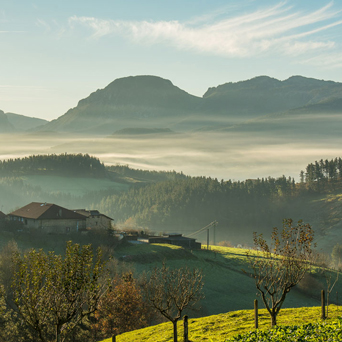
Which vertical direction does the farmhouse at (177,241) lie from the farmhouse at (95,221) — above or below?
below

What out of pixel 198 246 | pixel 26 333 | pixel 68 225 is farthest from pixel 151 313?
pixel 198 246

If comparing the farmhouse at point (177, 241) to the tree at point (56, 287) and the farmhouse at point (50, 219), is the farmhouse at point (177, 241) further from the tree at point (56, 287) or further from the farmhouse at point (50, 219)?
the tree at point (56, 287)

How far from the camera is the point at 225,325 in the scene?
40938 mm

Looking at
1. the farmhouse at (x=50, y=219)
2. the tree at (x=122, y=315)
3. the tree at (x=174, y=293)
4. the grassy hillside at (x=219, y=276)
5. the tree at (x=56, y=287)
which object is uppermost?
the tree at (x=56, y=287)

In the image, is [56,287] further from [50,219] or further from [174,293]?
[50,219]

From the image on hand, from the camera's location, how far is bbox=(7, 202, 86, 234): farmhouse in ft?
380

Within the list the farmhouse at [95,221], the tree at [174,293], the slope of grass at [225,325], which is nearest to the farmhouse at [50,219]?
the farmhouse at [95,221]

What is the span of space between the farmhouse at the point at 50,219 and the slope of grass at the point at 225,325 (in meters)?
75.2

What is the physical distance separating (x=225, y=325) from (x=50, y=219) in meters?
83.0

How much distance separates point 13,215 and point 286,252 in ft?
337

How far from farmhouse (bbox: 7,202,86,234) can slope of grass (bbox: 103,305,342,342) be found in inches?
2961

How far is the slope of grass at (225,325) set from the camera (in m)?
36.9

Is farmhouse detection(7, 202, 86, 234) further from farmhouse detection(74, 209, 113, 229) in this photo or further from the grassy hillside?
the grassy hillside

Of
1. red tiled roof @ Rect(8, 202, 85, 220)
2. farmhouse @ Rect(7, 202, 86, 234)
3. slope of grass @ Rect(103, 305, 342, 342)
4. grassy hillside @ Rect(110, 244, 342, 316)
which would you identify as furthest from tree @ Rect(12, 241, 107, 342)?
red tiled roof @ Rect(8, 202, 85, 220)
